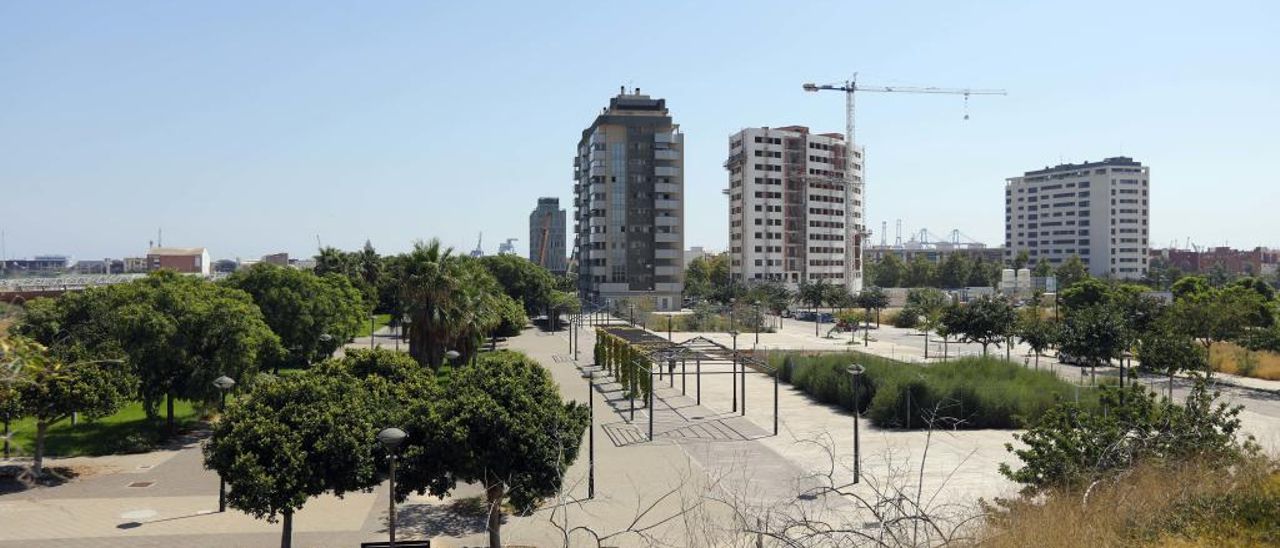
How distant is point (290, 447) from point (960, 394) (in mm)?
21074

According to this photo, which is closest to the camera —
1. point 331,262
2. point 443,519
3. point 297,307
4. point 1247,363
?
point 443,519

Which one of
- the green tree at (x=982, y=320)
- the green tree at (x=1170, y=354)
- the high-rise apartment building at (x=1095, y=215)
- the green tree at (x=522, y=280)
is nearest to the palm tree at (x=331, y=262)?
the green tree at (x=522, y=280)

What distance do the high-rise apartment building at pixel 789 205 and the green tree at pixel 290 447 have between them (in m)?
105

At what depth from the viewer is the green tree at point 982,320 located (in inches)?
1770

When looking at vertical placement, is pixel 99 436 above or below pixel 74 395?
below

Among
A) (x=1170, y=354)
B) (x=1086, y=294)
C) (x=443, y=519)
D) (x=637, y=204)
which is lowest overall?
(x=443, y=519)

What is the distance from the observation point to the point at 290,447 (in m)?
14.7

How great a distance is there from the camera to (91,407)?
21.4m

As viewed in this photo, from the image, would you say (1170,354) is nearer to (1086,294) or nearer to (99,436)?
(99,436)

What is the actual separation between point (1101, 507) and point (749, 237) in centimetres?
11000

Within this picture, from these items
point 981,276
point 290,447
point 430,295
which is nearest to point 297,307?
point 430,295

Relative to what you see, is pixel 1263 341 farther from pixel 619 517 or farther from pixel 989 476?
pixel 619 517

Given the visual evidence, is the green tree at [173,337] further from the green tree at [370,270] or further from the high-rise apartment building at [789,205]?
the high-rise apartment building at [789,205]

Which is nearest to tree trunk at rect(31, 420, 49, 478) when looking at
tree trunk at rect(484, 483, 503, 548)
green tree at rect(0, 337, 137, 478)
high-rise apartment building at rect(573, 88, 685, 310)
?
green tree at rect(0, 337, 137, 478)
